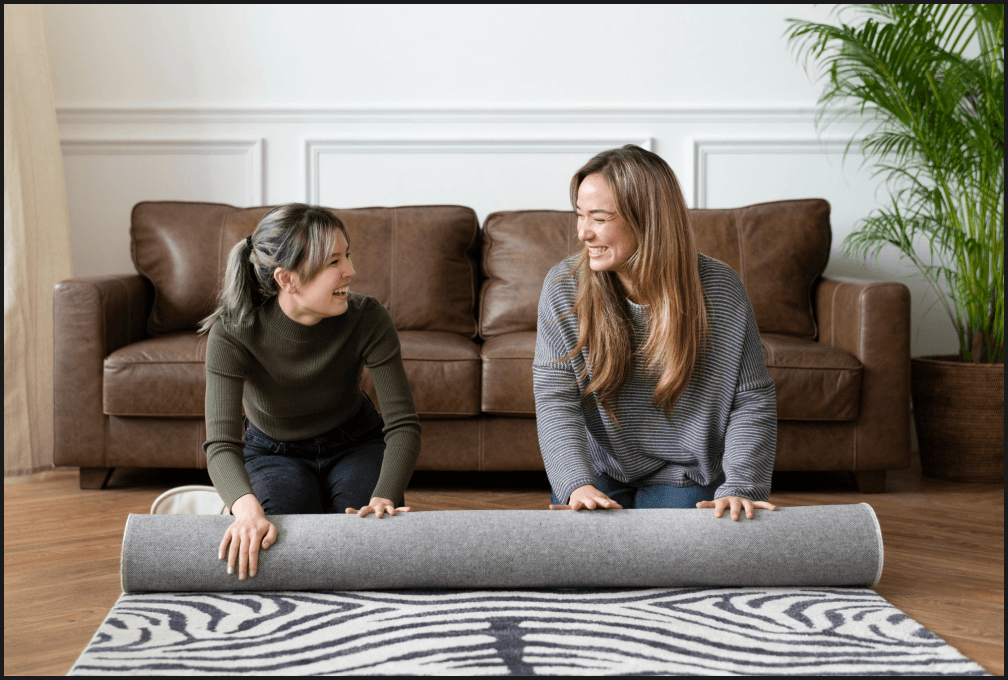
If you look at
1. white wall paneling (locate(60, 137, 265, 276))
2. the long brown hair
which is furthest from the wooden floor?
white wall paneling (locate(60, 137, 265, 276))

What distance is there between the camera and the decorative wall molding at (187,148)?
3320 millimetres

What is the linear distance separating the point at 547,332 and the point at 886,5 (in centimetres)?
220

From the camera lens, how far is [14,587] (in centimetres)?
166

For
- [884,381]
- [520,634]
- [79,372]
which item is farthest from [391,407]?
Answer: [884,381]

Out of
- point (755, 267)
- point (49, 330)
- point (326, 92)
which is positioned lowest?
point (49, 330)

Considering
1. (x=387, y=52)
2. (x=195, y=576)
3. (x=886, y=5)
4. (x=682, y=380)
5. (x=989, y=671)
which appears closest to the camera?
(x=989, y=671)

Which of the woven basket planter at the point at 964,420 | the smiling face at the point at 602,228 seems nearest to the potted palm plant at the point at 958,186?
the woven basket planter at the point at 964,420

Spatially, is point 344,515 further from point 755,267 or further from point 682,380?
point 755,267

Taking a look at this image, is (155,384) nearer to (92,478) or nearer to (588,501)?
(92,478)

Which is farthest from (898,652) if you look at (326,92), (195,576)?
(326,92)

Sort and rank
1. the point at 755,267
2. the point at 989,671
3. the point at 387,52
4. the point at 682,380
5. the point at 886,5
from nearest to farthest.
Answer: the point at 989,671 → the point at 682,380 → the point at 755,267 → the point at 886,5 → the point at 387,52

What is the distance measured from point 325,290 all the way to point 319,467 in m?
0.39

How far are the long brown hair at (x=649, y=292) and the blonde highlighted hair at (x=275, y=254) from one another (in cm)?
48

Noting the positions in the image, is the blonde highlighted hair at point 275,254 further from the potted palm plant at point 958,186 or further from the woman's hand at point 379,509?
the potted palm plant at point 958,186
